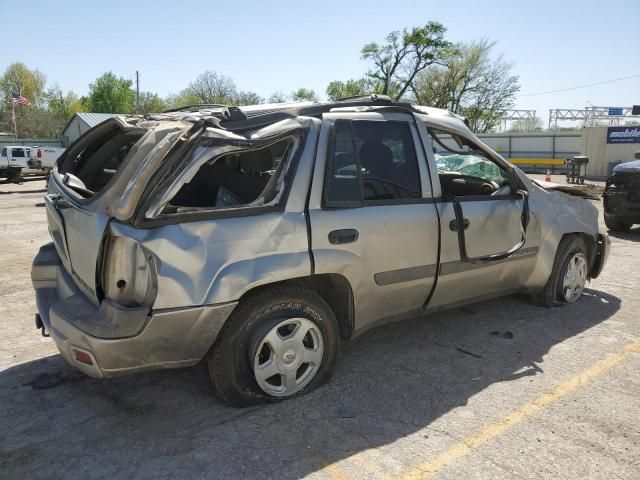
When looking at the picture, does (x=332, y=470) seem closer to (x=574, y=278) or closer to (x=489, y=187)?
(x=489, y=187)

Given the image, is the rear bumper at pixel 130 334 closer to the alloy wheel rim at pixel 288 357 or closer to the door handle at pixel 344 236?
the alloy wheel rim at pixel 288 357

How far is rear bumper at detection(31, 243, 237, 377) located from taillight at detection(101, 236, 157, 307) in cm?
8

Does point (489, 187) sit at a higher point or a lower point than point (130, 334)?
higher

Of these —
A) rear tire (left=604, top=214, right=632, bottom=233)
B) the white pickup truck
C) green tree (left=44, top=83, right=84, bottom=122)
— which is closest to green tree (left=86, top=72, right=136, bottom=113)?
green tree (left=44, top=83, right=84, bottom=122)

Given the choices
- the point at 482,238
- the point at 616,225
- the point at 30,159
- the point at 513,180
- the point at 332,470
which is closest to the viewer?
the point at 332,470

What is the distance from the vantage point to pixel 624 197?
30.1 ft

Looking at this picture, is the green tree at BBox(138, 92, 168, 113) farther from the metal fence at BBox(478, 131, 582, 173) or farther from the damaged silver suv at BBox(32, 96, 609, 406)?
the damaged silver suv at BBox(32, 96, 609, 406)

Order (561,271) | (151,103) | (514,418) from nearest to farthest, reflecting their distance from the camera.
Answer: (514,418), (561,271), (151,103)

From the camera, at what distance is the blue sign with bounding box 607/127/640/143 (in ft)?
73.2

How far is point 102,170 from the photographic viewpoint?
421 cm

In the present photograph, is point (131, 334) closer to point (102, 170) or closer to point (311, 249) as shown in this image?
point (311, 249)

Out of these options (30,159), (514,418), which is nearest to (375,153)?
Answer: (514,418)

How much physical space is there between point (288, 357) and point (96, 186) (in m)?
2.12

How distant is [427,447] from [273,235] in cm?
144
